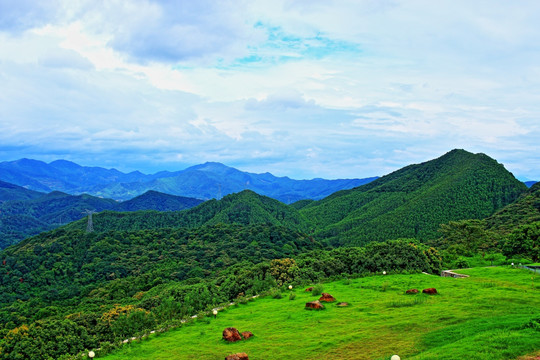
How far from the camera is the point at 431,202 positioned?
434 feet

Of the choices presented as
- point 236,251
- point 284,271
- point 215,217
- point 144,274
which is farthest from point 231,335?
point 215,217

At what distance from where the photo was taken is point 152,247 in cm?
10419

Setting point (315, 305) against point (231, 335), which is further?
point (315, 305)

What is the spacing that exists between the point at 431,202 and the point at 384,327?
11918cm

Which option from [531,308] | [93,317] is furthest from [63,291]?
[531,308]

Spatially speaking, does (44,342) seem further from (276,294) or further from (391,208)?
(391,208)

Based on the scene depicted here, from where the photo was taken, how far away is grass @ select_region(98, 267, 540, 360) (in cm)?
1806

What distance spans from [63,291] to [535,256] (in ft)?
262

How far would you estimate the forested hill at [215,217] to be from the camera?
160 m

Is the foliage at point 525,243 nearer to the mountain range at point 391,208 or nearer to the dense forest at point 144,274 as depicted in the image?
the dense forest at point 144,274

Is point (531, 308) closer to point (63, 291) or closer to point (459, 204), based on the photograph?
point (63, 291)

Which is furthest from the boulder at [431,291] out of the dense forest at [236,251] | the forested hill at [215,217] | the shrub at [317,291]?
the forested hill at [215,217]

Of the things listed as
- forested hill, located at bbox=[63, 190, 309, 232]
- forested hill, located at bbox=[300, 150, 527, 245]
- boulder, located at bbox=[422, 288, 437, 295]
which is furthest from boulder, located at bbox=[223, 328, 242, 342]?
forested hill, located at bbox=[63, 190, 309, 232]

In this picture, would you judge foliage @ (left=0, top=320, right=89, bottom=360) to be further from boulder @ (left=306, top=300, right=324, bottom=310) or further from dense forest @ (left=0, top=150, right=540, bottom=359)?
boulder @ (left=306, top=300, right=324, bottom=310)
